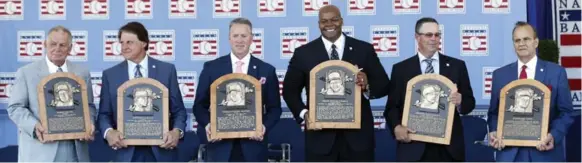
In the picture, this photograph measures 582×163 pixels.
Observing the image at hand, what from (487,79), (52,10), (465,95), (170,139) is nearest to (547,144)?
(465,95)

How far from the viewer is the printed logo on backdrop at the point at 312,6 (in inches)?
303

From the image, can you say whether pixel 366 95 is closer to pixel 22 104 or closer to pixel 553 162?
pixel 553 162

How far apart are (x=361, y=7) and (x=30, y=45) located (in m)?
3.09

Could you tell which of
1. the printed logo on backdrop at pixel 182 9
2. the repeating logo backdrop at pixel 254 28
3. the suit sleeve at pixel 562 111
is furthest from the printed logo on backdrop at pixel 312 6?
the suit sleeve at pixel 562 111

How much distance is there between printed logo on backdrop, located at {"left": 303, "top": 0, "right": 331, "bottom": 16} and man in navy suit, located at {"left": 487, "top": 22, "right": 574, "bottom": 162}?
231cm

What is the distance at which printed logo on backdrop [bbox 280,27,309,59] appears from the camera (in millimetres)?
7695

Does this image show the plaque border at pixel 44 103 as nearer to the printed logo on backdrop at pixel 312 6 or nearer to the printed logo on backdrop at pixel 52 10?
the printed logo on backdrop at pixel 52 10

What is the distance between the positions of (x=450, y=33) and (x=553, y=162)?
2.19 m

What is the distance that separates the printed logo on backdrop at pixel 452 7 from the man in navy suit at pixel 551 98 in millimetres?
1848

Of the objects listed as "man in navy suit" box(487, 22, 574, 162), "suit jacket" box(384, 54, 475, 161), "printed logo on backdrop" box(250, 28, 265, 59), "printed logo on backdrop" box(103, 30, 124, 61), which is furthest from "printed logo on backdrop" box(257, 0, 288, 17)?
"man in navy suit" box(487, 22, 574, 162)

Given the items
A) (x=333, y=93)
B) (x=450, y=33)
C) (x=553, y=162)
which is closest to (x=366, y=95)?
(x=333, y=93)

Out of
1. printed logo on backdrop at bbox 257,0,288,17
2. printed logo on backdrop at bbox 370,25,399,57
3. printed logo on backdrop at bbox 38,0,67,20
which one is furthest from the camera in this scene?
printed logo on backdrop at bbox 38,0,67,20

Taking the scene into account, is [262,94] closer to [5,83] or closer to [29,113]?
[29,113]

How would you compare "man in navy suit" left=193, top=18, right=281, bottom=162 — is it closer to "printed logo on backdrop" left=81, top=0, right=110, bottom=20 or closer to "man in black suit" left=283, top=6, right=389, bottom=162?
"man in black suit" left=283, top=6, right=389, bottom=162
